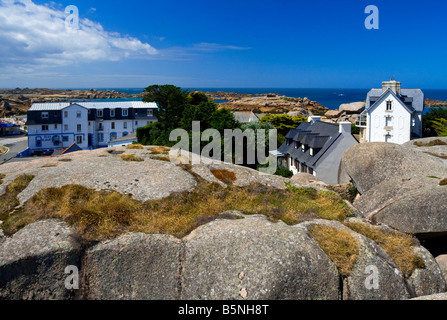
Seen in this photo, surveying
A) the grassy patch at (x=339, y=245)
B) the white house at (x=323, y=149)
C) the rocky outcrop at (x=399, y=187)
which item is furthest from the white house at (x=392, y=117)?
the grassy patch at (x=339, y=245)

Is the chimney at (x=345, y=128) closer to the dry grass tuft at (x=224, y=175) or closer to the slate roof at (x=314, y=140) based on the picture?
the slate roof at (x=314, y=140)

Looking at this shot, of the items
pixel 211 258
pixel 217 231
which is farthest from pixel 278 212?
pixel 211 258

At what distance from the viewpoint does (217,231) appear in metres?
15.1

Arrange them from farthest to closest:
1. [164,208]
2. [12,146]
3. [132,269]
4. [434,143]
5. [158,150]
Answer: [12,146] < [434,143] < [158,150] < [164,208] < [132,269]

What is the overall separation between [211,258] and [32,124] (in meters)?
73.5

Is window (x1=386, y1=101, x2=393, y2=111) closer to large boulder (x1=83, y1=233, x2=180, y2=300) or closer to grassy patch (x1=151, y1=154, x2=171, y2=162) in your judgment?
grassy patch (x1=151, y1=154, x2=171, y2=162)

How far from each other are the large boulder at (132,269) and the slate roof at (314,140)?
91.1 feet

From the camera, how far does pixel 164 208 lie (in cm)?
1795

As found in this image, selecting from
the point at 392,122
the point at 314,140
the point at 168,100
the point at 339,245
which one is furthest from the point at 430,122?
the point at 339,245

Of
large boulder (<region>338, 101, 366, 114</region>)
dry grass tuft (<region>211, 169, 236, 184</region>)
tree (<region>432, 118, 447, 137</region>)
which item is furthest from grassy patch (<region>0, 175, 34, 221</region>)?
large boulder (<region>338, 101, 366, 114</region>)

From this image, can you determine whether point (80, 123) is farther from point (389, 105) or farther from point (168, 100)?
point (389, 105)

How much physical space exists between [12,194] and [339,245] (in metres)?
17.2

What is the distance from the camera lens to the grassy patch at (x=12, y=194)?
17.1 m

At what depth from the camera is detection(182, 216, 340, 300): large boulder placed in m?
12.8
